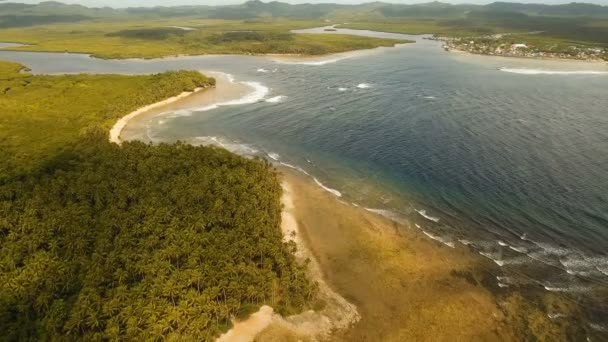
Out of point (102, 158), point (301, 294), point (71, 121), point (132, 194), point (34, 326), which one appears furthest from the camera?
point (71, 121)

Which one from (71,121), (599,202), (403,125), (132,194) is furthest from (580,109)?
(71,121)

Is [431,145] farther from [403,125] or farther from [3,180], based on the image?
[3,180]

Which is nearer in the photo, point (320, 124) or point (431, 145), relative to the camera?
point (431, 145)

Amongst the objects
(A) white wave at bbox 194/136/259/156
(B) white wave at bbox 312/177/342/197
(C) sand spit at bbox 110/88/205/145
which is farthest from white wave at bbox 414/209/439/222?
(C) sand spit at bbox 110/88/205/145

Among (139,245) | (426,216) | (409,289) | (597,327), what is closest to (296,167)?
(426,216)

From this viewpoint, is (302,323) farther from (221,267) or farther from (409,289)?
(409,289)

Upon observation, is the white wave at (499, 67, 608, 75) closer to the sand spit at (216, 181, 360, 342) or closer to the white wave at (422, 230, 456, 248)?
the white wave at (422, 230, 456, 248)
